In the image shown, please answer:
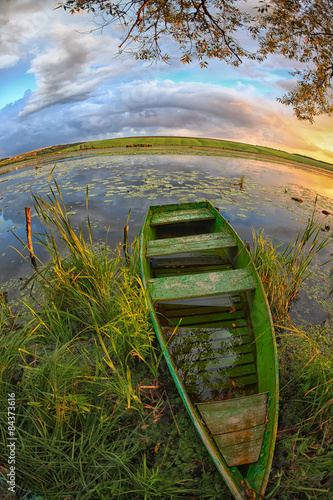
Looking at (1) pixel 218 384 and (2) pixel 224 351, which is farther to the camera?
(2) pixel 224 351

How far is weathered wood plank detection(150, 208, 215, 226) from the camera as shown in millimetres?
5414

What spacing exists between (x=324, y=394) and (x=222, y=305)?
1.47 metres

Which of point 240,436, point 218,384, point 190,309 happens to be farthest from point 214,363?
point 190,309

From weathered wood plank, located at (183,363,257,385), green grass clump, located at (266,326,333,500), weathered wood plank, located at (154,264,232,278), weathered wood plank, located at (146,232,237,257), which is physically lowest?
green grass clump, located at (266,326,333,500)

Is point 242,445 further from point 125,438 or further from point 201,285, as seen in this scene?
point 201,285

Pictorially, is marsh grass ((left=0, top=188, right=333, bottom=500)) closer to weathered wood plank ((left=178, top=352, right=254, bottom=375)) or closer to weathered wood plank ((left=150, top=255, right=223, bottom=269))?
weathered wood plank ((left=178, top=352, right=254, bottom=375))

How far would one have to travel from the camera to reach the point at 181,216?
5.64 metres

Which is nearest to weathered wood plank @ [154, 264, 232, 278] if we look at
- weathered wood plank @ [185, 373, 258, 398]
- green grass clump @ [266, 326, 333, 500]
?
green grass clump @ [266, 326, 333, 500]

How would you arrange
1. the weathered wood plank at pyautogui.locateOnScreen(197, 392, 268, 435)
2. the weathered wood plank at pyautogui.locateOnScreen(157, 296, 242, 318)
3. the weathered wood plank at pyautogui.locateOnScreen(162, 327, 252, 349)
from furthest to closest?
1. the weathered wood plank at pyautogui.locateOnScreen(157, 296, 242, 318)
2. the weathered wood plank at pyautogui.locateOnScreen(162, 327, 252, 349)
3. the weathered wood plank at pyautogui.locateOnScreen(197, 392, 268, 435)

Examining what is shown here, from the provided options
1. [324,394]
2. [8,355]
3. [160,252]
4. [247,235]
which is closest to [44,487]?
[8,355]

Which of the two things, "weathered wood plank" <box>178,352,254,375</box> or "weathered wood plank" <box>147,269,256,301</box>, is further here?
"weathered wood plank" <box>147,269,256,301</box>

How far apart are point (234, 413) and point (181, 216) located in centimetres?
426

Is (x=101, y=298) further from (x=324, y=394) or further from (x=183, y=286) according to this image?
(x=324, y=394)

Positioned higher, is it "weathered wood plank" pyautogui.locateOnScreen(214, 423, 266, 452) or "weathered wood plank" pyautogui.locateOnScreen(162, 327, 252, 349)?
"weathered wood plank" pyautogui.locateOnScreen(162, 327, 252, 349)
